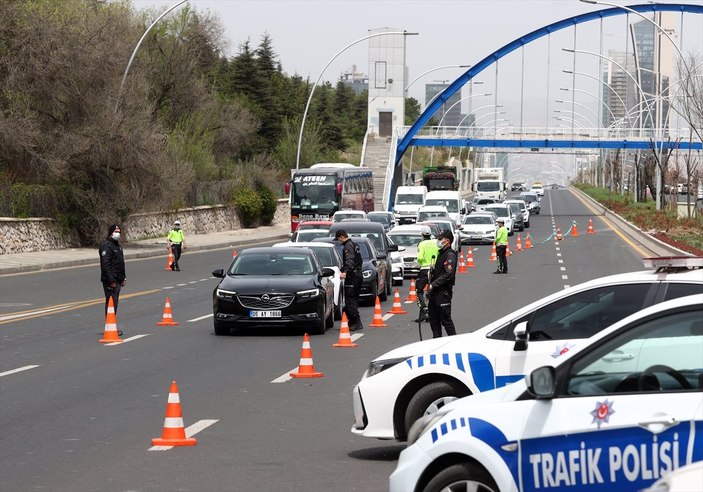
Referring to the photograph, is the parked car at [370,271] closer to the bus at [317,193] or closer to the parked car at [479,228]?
the parked car at [479,228]

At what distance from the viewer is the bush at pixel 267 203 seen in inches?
2921

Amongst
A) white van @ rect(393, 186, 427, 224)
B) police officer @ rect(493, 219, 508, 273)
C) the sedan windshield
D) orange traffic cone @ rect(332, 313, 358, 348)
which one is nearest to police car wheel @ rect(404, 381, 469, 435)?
orange traffic cone @ rect(332, 313, 358, 348)

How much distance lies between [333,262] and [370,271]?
122 inches

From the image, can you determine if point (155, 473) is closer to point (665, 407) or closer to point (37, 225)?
point (665, 407)

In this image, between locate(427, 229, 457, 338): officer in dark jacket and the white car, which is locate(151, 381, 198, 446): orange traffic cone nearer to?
locate(427, 229, 457, 338): officer in dark jacket

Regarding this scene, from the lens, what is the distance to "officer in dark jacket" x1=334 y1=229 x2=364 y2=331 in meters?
21.5

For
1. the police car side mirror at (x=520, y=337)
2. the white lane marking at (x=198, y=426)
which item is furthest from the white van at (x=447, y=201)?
the police car side mirror at (x=520, y=337)

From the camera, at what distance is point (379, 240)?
32.7 m

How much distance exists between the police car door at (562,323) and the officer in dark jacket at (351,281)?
1149 centimetres

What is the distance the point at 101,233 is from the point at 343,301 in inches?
1116

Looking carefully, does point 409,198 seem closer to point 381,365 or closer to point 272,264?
point 272,264

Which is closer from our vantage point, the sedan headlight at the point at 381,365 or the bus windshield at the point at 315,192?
the sedan headlight at the point at 381,365

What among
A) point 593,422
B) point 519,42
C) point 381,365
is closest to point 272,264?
point 381,365

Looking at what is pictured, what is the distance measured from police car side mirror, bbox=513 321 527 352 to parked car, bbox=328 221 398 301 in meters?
19.3
